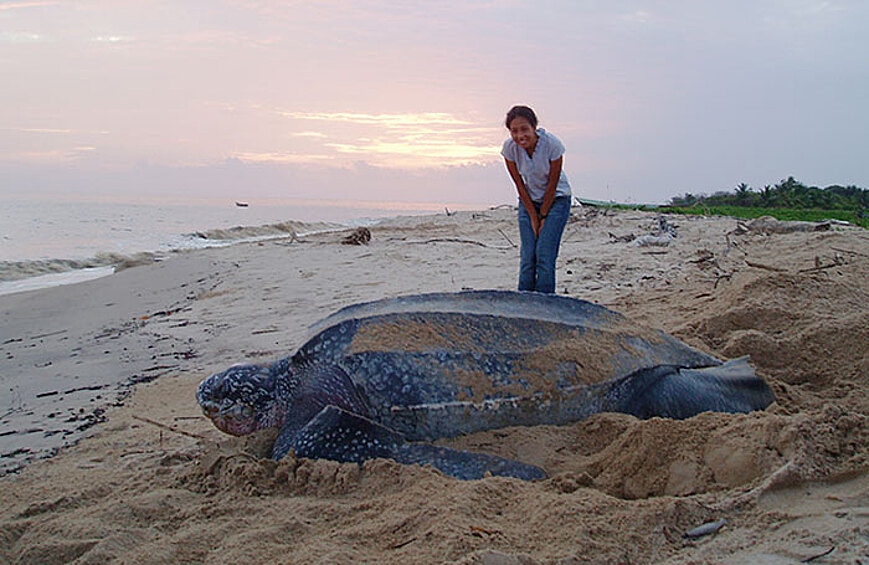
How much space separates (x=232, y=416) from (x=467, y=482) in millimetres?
1132

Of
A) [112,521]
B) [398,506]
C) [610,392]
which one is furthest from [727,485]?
[112,521]

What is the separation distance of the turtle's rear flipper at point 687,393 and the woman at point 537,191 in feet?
4.23

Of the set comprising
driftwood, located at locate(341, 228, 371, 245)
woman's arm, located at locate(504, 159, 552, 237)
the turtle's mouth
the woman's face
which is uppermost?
the woman's face

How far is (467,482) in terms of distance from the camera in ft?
5.59

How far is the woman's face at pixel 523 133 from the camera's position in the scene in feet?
10.7

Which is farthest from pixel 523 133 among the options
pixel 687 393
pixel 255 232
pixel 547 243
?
pixel 255 232

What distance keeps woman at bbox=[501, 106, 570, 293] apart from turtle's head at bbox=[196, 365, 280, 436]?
178 centimetres

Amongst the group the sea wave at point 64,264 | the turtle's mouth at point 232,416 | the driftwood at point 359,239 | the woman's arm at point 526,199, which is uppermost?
the woman's arm at point 526,199

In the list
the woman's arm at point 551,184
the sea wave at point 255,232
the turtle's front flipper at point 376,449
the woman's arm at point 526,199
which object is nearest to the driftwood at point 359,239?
the sea wave at point 255,232

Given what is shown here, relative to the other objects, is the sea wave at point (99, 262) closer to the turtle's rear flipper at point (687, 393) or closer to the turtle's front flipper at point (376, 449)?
the turtle's front flipper at point (376, 449)

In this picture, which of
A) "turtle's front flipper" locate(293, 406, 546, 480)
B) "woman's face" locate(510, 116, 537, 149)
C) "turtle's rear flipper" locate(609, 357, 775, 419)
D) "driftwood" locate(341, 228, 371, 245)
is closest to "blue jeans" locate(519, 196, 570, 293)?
"woman's face" locate(510, 116, 537, 149)

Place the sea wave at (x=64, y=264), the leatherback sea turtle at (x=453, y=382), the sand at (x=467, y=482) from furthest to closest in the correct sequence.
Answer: the sea wave at (x=64, y=264) < the leatherback sea turtle at (x=453, y=382) < the sand at (x=467, y=482)

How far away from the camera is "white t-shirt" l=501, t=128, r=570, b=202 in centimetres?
337

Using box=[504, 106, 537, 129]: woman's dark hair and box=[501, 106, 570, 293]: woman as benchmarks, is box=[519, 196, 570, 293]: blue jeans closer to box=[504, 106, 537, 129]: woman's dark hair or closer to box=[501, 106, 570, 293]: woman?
box=[501, 106, 570, 293]: woman
